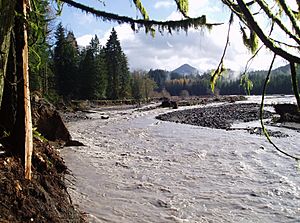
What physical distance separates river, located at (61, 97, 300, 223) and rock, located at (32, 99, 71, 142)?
32.6 inches

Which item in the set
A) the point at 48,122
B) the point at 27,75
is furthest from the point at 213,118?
the point at 27,75

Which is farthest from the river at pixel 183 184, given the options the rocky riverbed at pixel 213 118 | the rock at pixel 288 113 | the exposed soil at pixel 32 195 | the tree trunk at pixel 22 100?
the rock at pixel 288 113

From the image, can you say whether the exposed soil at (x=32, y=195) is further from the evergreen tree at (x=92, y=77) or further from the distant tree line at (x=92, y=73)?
the evergreen tree at (x=92, y=77)

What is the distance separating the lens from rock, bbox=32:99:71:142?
1054 cm

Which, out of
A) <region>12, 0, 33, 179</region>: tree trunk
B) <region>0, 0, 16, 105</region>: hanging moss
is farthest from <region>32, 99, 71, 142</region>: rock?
<region>0, 0, 16, 105</region>: hanging moss

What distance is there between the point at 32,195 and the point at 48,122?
7.99 m

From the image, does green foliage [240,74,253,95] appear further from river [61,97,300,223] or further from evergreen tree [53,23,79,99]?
evergreen tree [53,23,79,99]

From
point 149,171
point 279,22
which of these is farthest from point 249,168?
point 279,22

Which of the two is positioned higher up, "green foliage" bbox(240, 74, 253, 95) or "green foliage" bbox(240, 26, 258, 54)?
"green foliage" bbox(240, 26, 258, 54)

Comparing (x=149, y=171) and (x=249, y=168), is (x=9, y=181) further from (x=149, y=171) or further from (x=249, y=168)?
(x=249, y=168)

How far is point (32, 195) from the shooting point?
11.1 ft

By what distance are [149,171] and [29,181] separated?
5301 millimetres

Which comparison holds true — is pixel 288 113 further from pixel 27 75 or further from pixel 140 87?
pixel 140 87

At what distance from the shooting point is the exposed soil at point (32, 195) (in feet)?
9.91
